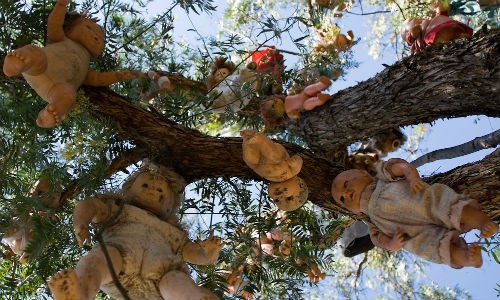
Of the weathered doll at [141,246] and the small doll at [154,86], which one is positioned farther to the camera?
the small doll at [154,86]

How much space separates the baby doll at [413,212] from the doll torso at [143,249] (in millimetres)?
863

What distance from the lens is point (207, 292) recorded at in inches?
81.2

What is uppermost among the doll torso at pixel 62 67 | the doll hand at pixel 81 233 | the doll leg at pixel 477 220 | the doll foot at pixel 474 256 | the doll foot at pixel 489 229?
the doll torso at pixel 62 67

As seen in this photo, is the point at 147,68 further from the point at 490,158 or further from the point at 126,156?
the point at 490,158

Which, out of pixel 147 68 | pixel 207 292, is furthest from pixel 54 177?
pixel 147 68

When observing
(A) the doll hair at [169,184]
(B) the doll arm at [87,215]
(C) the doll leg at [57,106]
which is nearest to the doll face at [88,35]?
(C) the doll leg at [57,106]

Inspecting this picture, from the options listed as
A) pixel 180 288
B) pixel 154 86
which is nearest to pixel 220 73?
pixel 154 86

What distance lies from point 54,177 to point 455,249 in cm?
176

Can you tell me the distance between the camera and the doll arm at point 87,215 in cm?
219

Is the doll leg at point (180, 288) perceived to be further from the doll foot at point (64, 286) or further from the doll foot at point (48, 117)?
the doll foot at point (48, 117)

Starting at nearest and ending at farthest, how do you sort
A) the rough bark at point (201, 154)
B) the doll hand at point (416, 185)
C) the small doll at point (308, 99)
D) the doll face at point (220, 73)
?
the doll hand at point (416, 185) → the rough bark at point (201, 154) → the small doll at point (308, 99) → the doll face at point (220, 73)

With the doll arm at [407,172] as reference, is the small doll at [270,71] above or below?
above

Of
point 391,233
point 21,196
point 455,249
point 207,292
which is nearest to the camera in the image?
point 207,292

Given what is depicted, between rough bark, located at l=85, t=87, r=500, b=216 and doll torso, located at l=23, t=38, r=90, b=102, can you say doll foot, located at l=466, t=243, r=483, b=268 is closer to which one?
rough bark, located at l=85, t=87, r=500, b=216
